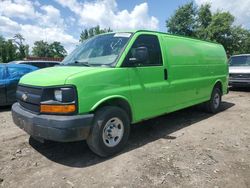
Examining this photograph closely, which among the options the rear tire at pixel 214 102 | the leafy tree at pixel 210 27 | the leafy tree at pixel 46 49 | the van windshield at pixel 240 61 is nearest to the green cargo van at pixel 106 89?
the rear tire at pixel 214 102

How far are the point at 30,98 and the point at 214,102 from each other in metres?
5.69

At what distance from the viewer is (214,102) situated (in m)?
7.85

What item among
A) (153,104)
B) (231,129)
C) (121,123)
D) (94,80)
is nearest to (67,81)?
(94,80)

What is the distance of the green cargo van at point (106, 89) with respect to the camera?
3789mm

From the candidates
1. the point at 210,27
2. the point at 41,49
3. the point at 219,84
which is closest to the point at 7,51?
the point at 41,49

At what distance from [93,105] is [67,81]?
0.55 meters

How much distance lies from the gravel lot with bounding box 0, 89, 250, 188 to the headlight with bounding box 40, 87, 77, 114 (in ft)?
3.10

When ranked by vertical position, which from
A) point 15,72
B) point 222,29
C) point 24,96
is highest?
point 222,29

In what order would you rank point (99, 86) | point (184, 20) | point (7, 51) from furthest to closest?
1. point (7, 51)
2. point (184, 20)
3. point (99, 86)

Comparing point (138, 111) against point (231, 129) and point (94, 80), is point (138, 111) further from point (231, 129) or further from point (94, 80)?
point (231, 129)

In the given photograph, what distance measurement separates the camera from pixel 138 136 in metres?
5.46

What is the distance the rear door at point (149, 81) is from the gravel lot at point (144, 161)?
→ 2.26ft

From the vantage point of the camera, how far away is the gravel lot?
360 centimetres

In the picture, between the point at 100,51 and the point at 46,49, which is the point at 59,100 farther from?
the point at 46,49
